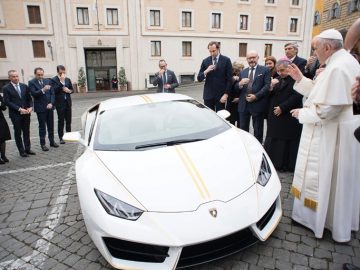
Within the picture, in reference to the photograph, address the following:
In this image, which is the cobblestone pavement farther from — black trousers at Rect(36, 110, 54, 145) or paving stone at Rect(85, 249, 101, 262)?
black trousers at Rect(36, 110, 54, 145)

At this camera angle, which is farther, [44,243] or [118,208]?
[44,243]

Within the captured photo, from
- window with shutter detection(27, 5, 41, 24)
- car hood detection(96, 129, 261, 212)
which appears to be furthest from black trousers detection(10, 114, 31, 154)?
window with shutter detection(27, 5, 41, 24)

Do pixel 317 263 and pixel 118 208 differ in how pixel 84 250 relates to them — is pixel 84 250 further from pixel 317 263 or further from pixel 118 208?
pixel 317 263

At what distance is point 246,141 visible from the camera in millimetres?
3139

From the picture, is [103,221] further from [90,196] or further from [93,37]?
[93,37]

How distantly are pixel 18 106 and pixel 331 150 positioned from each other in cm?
602

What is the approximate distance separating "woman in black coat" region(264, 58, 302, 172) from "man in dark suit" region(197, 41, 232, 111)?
133 cm

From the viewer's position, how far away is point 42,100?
6551mm

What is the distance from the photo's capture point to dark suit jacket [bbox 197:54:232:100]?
5711mm

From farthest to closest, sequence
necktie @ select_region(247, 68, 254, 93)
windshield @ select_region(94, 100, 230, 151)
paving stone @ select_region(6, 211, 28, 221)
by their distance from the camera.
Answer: necktie @ select_region(247, 68, 254, 93)
paving stone @ select_region(6, 211, 28, 221)
windshield @ select_region(94, 100, 230, 151)

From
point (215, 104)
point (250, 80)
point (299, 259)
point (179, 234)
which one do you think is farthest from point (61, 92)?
point (299, 259)

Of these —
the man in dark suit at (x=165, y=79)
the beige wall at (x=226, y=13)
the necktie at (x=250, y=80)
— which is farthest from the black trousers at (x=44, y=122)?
the beige wall at (x=226, y=13)

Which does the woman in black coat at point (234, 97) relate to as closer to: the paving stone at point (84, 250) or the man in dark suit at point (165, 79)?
the man in dark suit at point (165, 79)

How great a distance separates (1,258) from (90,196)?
4.00ft
